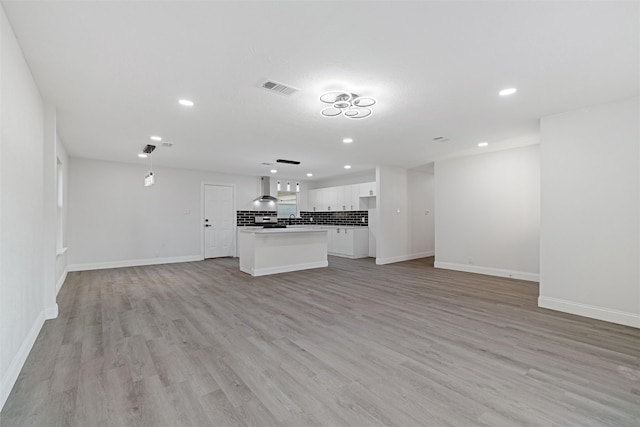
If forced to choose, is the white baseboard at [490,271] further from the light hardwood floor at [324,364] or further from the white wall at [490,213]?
the light hardwood floor at [324,364]

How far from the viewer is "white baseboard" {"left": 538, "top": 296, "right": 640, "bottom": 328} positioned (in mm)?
3275

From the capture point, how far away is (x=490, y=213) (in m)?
6.08

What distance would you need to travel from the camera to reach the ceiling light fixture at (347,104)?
3.10 m

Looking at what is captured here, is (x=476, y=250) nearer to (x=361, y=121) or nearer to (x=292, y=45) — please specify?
(x=361, y=121)

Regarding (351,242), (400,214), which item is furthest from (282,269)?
(400,214)

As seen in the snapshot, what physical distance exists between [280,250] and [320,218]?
14.3 ft

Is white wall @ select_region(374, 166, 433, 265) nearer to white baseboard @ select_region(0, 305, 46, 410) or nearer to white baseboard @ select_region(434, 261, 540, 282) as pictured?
white baseboard @ select_region(434, 261, 540, 282)

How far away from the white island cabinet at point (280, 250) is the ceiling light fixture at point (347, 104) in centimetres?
338

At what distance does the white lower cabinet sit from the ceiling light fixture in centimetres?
540

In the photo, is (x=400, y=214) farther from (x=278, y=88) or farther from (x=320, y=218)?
(x=278, y=88)

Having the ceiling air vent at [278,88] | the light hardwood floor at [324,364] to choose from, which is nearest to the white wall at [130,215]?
the light hardwood floor at [324,364]

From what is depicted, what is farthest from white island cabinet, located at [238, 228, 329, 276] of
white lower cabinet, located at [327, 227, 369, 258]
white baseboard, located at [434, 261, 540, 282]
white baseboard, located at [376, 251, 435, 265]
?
white baseboard, located at [434, 261, 540, 282]

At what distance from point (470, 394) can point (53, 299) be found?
4.66 m

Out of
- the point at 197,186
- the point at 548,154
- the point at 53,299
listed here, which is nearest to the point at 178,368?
the point at 53,299
